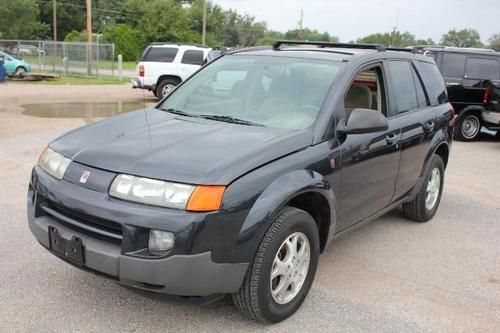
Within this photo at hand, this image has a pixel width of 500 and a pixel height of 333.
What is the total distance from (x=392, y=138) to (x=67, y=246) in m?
2.80

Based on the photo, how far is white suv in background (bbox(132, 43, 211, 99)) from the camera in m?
17.2

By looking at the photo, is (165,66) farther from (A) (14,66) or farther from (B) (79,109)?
(A) (14,66)

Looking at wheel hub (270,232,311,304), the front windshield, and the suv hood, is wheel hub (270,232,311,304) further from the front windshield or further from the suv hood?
the front windshield

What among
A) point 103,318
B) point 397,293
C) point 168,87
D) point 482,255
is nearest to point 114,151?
point 103,318

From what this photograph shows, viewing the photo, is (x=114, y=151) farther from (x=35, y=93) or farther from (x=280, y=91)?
(x=35, y=93)

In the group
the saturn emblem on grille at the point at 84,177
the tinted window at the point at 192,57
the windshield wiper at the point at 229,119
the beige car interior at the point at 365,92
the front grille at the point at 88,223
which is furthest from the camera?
the tinted window at the point at 192,57

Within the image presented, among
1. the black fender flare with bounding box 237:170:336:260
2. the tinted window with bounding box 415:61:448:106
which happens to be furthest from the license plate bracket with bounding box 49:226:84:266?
the tinted window with bounding box 415:61:448:106

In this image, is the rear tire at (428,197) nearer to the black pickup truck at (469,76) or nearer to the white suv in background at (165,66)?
the black pickup truck at (469,76)

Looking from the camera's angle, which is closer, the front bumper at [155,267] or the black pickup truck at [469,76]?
the front bumper at [155,267]

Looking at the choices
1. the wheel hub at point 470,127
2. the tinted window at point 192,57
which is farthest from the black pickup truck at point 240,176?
the tinted window at point 192,57

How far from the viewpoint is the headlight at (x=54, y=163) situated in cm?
340

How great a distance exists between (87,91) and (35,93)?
2.29 metres

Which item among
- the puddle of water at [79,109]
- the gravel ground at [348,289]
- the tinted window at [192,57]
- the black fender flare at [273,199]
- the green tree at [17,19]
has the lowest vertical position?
the gravel ground at [348,289]

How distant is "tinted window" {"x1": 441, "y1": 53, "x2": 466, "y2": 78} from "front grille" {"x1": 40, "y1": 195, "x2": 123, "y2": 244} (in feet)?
35.5
